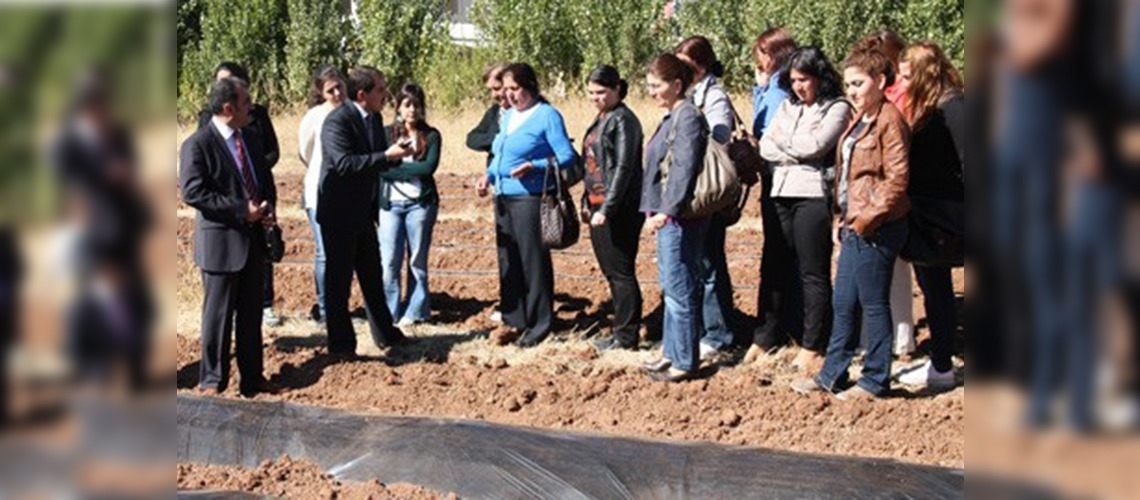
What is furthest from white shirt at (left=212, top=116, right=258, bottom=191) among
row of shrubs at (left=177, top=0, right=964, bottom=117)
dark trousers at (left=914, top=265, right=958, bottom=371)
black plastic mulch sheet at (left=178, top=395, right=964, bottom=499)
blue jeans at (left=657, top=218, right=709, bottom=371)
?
row of shrubs at (left=177, top=0, right=964, bottom=117)

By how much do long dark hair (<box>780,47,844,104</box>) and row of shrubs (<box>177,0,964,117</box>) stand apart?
1614 centimetres

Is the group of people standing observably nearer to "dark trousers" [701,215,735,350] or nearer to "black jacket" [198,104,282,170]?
"dark trousers" [701,215,735,350]

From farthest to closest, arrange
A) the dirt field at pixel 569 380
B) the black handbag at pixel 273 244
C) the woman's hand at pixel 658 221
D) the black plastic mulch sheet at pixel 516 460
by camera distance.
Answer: the black handbag at pixel 273 244, the woman's hand at pixel 658 221, the dirt field at pixel 569 380, the black plastic mulch sheet at pixel 516 460

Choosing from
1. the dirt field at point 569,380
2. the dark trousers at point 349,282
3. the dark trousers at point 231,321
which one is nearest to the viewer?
the dirt field at point 569,380

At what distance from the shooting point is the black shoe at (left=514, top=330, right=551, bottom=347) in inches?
365

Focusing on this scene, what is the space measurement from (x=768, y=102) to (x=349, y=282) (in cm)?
248

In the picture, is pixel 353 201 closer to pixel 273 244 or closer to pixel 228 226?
pixel 273 244

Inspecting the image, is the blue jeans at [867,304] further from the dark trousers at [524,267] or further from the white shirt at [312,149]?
the white shirt at [312,149]

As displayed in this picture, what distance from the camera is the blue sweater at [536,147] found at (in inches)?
345

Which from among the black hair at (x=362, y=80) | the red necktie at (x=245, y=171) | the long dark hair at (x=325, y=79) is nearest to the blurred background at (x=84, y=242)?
the red necktie at (x=245, y=171)

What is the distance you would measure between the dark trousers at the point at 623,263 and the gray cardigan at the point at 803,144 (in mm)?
1211

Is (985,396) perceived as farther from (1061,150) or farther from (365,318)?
(365,318)

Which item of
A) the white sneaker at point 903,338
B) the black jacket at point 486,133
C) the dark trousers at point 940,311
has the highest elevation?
the black jacket at point 486,133

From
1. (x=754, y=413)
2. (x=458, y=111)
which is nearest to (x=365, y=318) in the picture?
(x=754, y=413)
